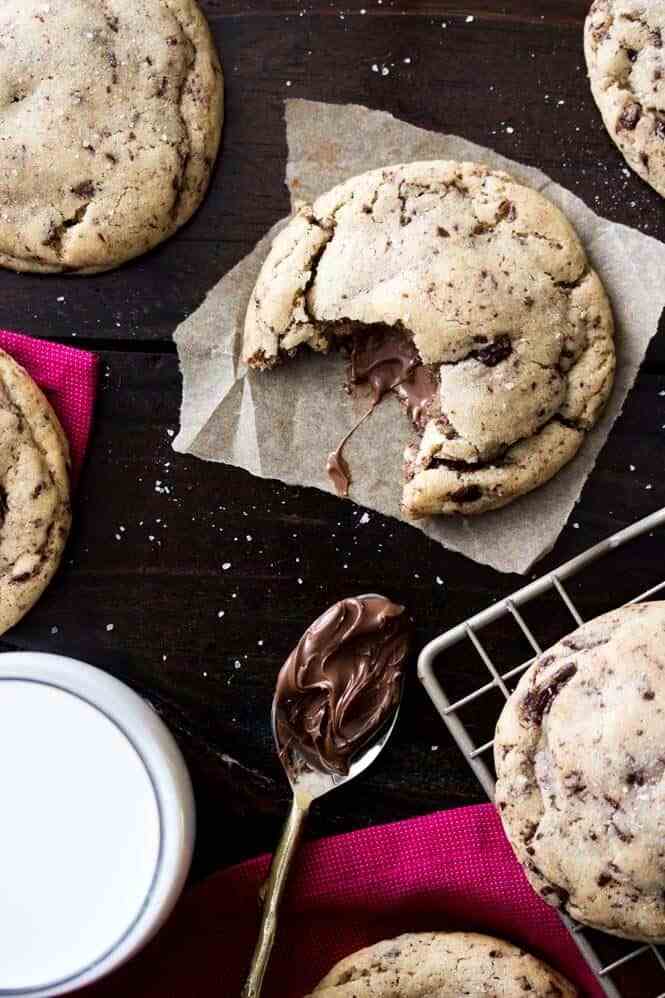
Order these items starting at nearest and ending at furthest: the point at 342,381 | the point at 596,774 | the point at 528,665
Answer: the point at 596,774 < the point at 528,665 < the point at 342,381

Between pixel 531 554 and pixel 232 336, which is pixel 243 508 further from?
pixel 531 554

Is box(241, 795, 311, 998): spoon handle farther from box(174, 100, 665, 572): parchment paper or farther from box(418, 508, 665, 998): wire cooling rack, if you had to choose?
box(174, 100, 665, 572): parchment paper

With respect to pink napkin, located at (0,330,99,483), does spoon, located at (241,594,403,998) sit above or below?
below

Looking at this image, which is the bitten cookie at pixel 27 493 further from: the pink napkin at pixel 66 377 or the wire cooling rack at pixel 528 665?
the wire cooling rack at pixel 528 665

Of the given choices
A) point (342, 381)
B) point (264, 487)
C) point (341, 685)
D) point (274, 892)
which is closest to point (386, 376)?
point (342, 381)

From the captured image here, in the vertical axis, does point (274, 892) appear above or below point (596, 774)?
below

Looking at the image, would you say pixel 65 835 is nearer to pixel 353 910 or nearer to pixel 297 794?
pixel 297 794

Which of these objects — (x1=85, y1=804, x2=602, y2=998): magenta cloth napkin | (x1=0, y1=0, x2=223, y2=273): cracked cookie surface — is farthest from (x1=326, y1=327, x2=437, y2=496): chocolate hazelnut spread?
(x1=85, y1=804, x2=602, y2=998): magenta cloth napkin
